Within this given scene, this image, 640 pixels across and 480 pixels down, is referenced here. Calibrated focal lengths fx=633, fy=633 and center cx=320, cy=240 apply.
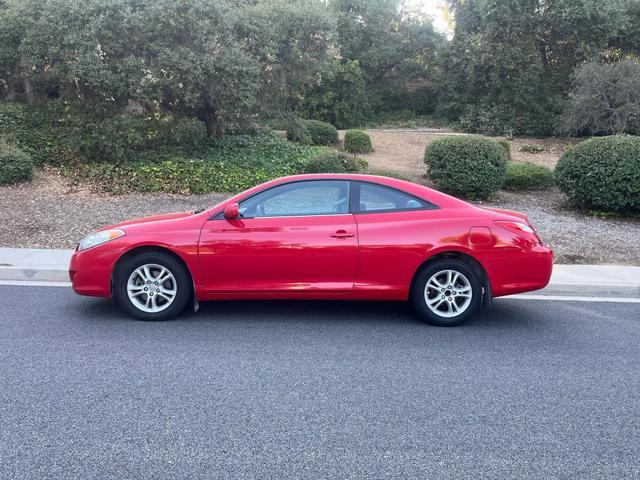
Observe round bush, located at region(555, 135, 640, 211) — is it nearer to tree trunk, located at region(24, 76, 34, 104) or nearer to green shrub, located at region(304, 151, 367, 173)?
green shrub, located at region(304, 151, 367, 173)

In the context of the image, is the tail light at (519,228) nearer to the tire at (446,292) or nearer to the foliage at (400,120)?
the tire at (446,292)

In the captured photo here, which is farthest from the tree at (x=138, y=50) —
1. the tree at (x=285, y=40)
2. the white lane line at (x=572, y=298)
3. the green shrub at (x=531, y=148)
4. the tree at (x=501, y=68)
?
the tree at (x=501, y=68)

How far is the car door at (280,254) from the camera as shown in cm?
607

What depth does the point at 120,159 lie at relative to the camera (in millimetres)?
14203

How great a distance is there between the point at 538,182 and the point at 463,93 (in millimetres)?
16672

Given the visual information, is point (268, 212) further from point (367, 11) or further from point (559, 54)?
point (367, 11)

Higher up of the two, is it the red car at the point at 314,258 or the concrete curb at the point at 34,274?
the red car at the point at 314,258

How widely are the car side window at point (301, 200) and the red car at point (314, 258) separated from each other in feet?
0.05

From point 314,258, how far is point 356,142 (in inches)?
555

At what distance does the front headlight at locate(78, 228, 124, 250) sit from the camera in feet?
20.4

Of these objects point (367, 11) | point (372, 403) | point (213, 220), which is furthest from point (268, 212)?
point (367, 11)

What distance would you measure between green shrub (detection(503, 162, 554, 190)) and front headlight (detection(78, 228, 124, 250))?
34.1 feet

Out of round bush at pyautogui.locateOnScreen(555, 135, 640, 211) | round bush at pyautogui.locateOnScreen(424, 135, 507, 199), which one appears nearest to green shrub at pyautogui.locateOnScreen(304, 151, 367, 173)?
round bush at pyautogui.locateOnScreen(424, 135, 507, 199)

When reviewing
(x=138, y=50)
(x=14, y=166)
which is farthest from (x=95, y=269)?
(x=138, y=50)
